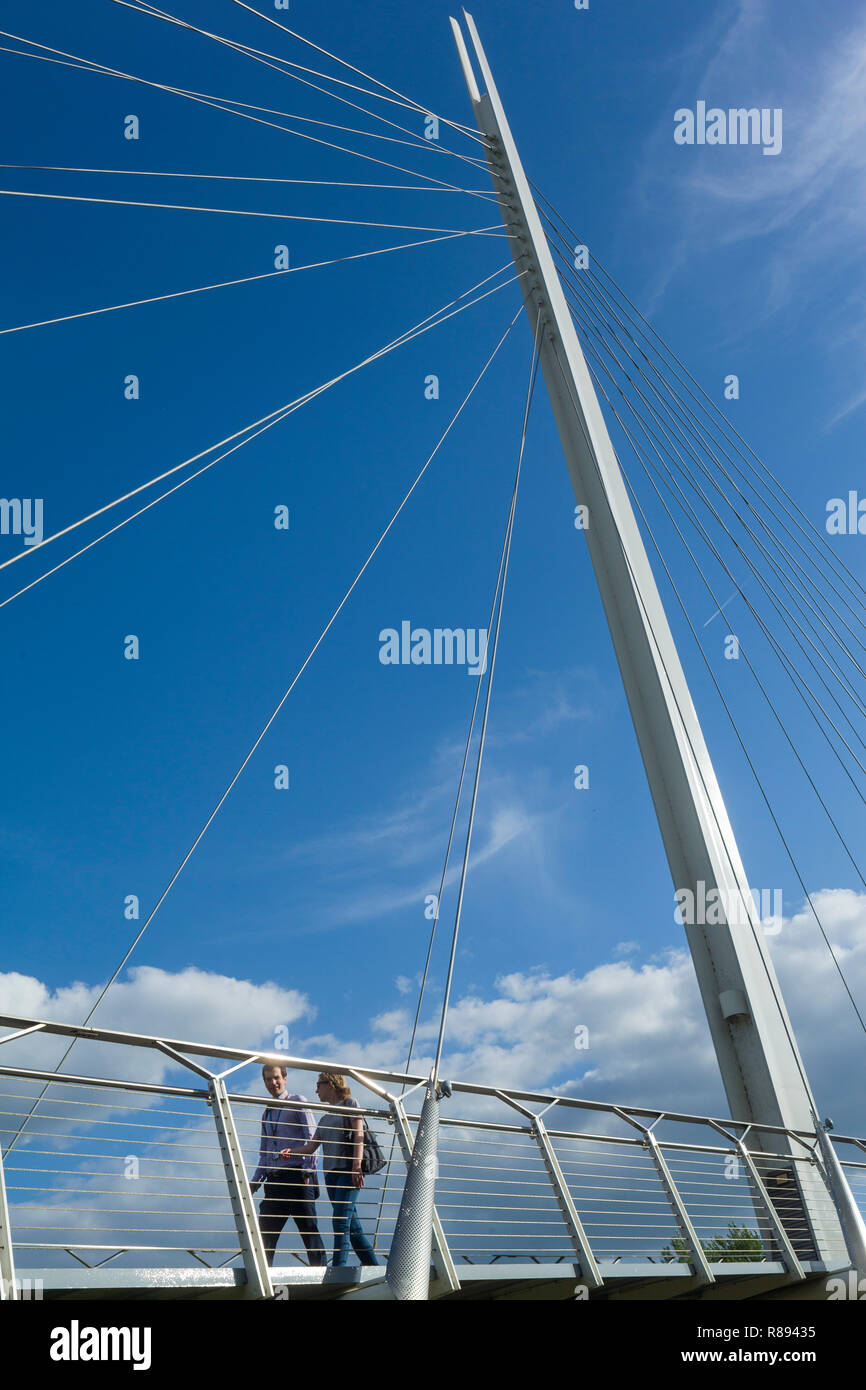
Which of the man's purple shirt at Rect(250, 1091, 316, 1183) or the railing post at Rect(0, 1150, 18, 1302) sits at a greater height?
the man's purple shirt at Rect(250, 1091, 316, 1183)

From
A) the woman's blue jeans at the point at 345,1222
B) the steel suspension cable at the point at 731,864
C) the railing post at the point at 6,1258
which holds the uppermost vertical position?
the steel suspension cable at the point at 731,864

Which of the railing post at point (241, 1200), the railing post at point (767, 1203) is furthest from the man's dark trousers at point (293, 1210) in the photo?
the railing post at point (767, 1203)

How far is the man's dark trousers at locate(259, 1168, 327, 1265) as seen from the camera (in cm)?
524

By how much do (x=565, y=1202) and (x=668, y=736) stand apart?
4.69 meters

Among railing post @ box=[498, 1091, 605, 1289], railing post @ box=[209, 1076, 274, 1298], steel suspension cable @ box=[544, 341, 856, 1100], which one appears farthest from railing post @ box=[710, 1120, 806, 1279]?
railing post @ box=[209, 1076, 274, 1298]

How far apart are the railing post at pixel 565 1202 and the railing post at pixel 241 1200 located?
198cm

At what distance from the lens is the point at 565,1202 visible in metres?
5.88

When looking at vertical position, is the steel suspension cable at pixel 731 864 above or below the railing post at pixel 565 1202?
above

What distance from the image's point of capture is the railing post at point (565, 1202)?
5.68 m

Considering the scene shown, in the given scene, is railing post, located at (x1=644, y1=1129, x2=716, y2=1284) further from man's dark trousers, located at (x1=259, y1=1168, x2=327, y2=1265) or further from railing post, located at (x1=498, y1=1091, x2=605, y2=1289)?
man's dark trousers, located at (x1=259, y1=1168, x2=327, y2=1265)

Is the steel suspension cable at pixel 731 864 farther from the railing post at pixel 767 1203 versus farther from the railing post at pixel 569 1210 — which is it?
the railing post at pixel 569 1210

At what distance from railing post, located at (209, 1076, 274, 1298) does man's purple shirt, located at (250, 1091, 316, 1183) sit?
68 centimetres
